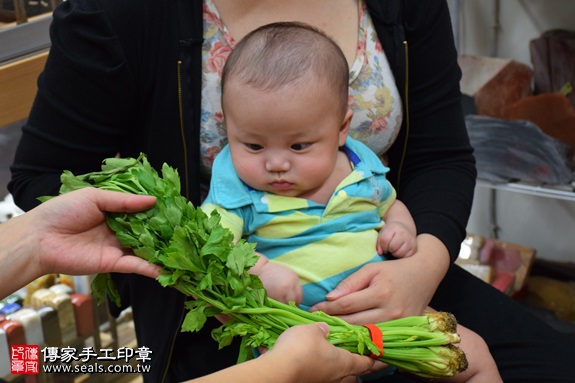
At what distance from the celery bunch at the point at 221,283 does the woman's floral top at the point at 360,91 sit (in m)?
0.23

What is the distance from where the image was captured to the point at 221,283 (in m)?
1.17

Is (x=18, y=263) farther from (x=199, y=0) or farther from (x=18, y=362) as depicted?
(x=18, y=362)

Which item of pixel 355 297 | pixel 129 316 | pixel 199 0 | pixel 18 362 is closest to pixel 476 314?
pixel 355 297

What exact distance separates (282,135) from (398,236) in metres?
0.31

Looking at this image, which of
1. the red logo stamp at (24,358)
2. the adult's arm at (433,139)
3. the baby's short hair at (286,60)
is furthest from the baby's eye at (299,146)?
the red logo stamp at (24,358)

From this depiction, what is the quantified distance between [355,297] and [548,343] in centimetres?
50

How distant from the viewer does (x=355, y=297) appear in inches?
51.3

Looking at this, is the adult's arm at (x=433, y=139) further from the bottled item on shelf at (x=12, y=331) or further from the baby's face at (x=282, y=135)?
the bottled item on shelf at (x=12, y=331)

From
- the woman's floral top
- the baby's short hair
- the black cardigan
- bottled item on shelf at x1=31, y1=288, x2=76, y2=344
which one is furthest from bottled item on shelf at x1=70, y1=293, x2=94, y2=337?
the baby's short hair

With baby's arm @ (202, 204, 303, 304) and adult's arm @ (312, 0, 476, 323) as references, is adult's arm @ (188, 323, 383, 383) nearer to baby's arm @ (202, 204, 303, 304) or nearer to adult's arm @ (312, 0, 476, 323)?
baby's arm @ (202, 204, 303, 304)

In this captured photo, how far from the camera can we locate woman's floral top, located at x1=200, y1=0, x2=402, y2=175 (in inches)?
57.3

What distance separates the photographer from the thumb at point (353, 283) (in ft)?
4.32

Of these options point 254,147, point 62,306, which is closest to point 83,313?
point 62,306

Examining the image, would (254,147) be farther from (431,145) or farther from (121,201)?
(431,145)
